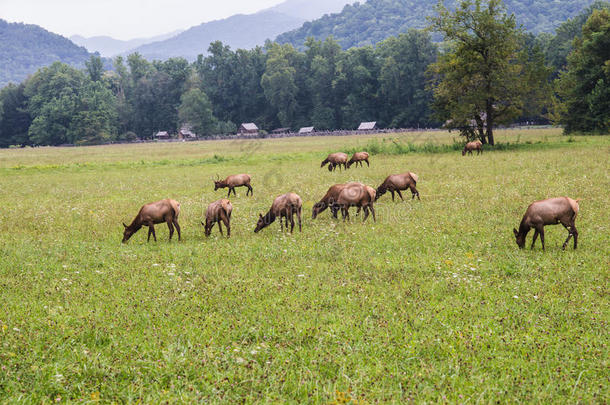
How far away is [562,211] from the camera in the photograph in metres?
9.92

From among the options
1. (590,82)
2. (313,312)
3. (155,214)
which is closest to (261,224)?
(155,214)

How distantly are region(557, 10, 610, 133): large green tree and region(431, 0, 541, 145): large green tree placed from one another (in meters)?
15.5

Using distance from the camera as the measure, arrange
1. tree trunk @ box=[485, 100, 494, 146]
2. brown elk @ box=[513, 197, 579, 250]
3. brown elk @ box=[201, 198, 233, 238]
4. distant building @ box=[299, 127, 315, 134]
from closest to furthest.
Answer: brown elk @ box=[513, 197, 579, 250] < brown elk @ box=[201, 198, 233, 238] < tree trunk @ box=[485, 100, 494, 146] < distant building @ box=[299, 127, 315, 134]

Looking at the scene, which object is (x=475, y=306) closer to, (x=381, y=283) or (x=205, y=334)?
(x=381, y=283)

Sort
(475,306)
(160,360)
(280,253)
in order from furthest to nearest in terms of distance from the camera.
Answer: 1. (280,253)
2. (475,306)
3. (160,360)

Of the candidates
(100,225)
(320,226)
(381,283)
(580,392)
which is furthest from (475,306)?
(100,225)

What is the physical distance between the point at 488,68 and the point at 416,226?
32.2 m

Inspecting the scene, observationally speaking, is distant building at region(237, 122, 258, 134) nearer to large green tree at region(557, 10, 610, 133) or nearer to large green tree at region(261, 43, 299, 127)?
large green tree at region(261, 43, 299, 127)

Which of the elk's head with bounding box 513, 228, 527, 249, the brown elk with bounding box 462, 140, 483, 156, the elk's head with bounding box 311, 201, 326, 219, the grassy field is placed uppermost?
the brown elk with bounding box 462, 140, 483, 156

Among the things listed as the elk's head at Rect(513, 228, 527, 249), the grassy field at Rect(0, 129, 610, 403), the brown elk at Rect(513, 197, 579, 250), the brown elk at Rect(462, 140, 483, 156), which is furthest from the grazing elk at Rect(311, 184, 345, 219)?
the brown elk at Rect(462, 140, 483, 156)

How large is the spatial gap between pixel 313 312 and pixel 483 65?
38.5 m

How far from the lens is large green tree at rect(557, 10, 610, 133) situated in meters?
49.0

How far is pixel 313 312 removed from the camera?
23.8ft

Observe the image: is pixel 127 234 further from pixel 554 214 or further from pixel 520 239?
pixel 554 214
